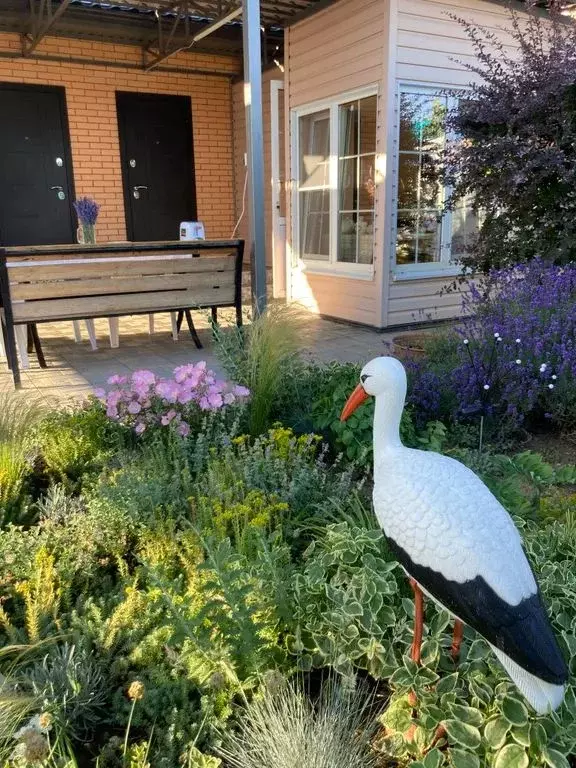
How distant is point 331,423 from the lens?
107 inches

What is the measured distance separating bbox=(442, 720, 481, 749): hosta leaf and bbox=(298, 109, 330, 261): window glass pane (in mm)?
5660

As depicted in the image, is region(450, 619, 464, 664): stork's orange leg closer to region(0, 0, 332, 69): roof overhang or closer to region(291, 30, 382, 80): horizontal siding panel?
region(291, 30, 382, 80): horizontal siding panel

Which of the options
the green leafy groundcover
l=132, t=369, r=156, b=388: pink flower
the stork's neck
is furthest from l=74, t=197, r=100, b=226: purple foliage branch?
the stork's neck

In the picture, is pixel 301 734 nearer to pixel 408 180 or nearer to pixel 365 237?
pixel 365 237

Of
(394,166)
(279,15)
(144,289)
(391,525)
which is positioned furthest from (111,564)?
(279,15)

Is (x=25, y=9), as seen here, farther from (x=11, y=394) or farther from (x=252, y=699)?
(x=252, y=699)

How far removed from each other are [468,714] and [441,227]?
5439 mm

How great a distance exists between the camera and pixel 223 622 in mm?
1464

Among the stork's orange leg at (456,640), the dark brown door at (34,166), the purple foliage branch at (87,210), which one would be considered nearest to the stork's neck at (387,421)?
the stork's orange leg at (456,640)

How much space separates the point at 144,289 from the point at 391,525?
3.87 metres

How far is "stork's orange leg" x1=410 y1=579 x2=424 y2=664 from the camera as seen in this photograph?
129cm

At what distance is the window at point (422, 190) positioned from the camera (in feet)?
18.1

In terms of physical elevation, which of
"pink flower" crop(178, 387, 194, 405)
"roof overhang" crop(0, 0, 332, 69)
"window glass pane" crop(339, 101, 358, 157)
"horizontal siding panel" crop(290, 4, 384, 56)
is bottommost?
"pink flower" crop(178, 387, 194, 405)

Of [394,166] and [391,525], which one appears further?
[394,166]
